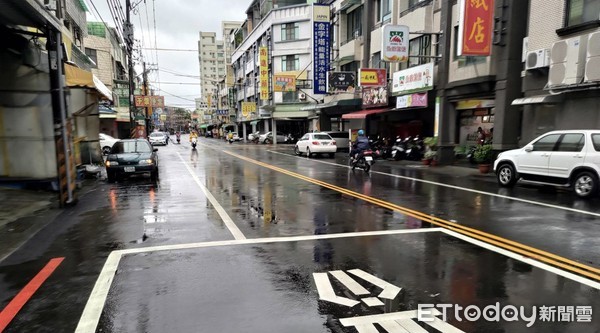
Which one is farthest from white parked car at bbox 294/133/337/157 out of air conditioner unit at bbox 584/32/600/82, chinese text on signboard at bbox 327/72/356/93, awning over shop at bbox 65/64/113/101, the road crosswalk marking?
the road crosswalk marking

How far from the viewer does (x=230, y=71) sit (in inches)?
3275

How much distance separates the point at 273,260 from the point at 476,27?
1479cm

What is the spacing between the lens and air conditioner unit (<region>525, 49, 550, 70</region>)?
46.1 feet

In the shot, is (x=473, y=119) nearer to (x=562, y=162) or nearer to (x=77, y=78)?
(x=562, y=162)

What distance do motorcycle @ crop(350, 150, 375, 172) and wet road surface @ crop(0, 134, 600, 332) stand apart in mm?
5995

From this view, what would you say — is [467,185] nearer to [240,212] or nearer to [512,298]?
[240,212]

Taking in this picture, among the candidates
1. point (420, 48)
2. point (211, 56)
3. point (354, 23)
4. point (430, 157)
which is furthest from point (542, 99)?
point (211, 56)

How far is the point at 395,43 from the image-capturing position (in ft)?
64.7

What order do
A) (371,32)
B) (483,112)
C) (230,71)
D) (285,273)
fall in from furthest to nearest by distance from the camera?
1. (230,71)
2. (371,32)
3. (483,112)
4. (285,273)

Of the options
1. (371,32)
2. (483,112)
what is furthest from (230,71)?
(483,112)

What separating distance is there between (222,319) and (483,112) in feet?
61.1

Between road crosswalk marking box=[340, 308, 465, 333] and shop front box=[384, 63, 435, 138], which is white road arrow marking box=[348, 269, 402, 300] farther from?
shop front box=[384, 63, 435, 138]

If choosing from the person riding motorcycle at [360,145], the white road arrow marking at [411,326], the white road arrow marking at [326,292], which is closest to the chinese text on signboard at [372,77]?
the person riding motorcycle at [360,145]

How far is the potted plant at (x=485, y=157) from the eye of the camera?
1627cm
